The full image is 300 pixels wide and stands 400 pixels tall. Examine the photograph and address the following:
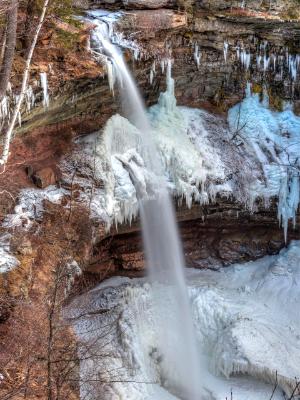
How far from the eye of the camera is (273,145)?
15.6 metres

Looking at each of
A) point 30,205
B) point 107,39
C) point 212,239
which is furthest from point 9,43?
point 212,239

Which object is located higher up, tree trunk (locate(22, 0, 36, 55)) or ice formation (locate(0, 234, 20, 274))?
tree trunk (locate(22, 0, 36, 55))

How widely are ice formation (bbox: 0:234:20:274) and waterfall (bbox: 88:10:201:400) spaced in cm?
410

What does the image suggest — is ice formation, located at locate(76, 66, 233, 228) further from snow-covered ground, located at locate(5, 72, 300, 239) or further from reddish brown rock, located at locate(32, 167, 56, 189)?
reddish brown rock, located at locate(32, 167, 56, 189)

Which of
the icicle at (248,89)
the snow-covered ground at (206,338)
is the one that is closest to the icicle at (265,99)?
the icicle at (248,89)

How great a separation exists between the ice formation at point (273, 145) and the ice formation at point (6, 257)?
7.74 metres

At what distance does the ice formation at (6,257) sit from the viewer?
9330 millimetres

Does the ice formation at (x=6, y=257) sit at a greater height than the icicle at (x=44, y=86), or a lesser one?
lesser

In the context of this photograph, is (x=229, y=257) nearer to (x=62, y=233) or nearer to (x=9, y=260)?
(x=62, y=233)

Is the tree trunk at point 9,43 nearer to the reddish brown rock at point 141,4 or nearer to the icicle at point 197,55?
the reddish brown rock at point 141,4

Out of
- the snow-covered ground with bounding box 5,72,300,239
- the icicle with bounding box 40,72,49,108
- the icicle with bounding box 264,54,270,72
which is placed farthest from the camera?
the icicle with bounding box 264,54,270,72

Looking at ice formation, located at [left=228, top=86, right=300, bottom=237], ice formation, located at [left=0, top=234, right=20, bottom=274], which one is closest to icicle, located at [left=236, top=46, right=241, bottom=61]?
ice formation, located at [left=228, top=86, right=300, bottom=237]

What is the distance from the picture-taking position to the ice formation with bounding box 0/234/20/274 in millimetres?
9330

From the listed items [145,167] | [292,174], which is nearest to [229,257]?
[292,174]
